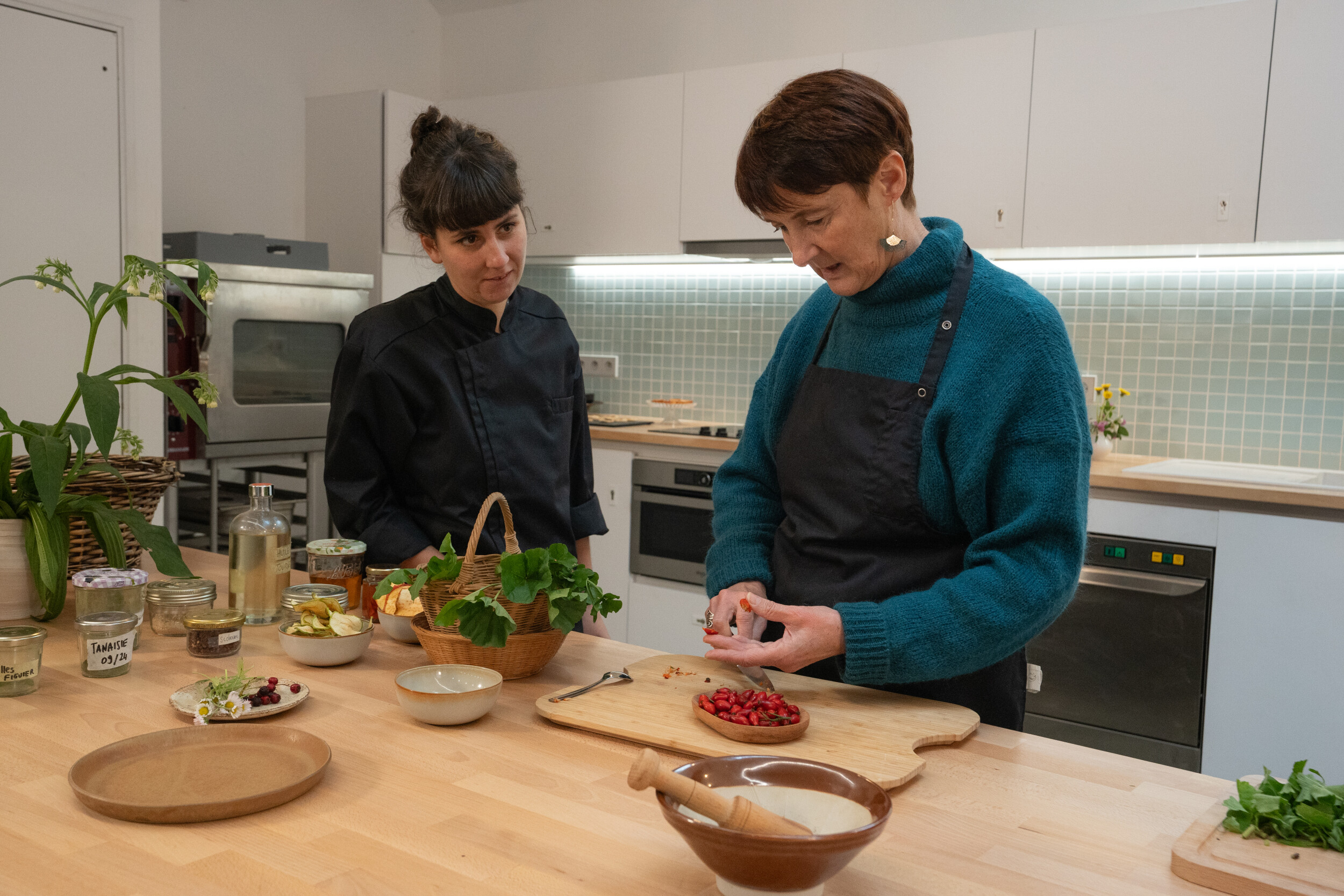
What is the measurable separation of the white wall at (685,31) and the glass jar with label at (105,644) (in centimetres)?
324

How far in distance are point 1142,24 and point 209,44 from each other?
3.29 m

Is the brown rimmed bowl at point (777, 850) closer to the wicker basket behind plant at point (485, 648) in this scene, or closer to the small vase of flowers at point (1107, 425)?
the wicker basket behind plant at point (485, 648)

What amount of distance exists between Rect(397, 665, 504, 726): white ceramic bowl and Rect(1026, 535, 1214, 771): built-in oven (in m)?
2.01

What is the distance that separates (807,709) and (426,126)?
1.16 meters

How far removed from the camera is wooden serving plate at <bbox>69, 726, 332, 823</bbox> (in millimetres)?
941

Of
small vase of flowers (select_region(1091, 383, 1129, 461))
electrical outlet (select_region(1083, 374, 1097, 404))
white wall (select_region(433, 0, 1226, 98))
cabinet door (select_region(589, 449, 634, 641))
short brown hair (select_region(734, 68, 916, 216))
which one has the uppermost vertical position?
white wall (select_region(433, 0, 1226, 98))

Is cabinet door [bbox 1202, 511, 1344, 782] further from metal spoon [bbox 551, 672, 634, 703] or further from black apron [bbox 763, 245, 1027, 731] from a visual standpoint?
metal spoon [bbox 551, 672, 634, 703]

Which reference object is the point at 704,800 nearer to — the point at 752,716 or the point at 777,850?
the point at 777,850

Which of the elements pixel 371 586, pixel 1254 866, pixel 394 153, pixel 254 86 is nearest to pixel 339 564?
pixel 371 586

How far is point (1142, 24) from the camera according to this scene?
292 cm

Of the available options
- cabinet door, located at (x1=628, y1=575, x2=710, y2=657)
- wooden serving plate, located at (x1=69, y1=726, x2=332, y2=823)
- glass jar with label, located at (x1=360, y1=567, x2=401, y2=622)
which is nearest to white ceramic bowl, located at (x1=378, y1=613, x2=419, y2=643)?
glass jar with label, located at (x1=360, y1=567, x2=401, y2=622)

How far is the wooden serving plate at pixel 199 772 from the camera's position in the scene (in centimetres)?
94

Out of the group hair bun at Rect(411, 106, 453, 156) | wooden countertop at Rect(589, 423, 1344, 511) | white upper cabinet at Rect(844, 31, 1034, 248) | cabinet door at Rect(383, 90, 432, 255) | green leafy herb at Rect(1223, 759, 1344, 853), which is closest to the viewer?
green leafy herb at Rect(1223, 759, 1344, 853)

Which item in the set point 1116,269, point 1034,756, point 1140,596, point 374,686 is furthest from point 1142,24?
point 374,686
